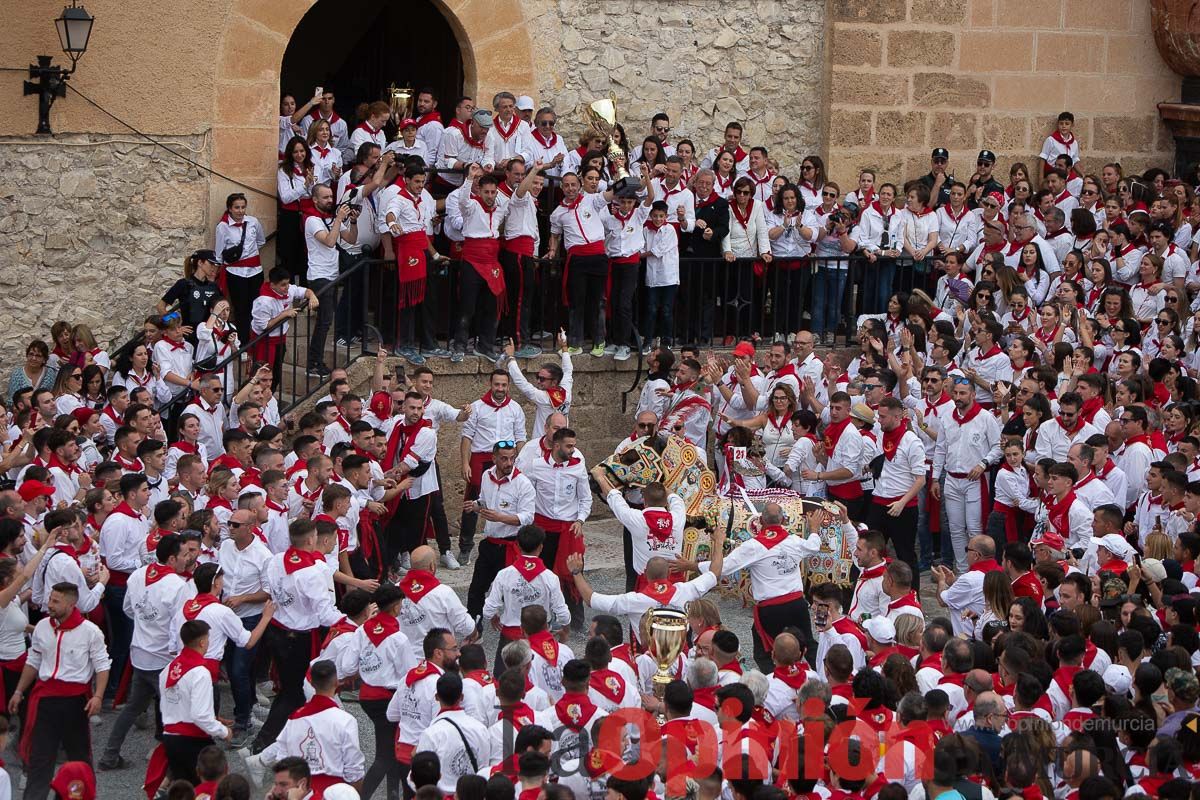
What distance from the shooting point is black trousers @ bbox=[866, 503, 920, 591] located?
13156 mm

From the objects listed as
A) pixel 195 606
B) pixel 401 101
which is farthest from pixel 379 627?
pixel 401 101

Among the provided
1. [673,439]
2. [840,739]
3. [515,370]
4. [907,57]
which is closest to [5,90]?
[515,370]

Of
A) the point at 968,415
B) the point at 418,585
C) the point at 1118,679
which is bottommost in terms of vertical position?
the point at 1118,679

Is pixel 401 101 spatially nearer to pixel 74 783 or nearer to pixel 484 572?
pixel 484 572

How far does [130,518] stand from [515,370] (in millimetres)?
3857

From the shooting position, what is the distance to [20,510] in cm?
1044

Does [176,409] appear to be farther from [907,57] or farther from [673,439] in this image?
[907,57]

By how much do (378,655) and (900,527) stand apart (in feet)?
17.1

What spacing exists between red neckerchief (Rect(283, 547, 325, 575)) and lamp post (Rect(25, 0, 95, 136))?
6121mm

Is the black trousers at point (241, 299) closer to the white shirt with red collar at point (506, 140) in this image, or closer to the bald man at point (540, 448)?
the white shirt with red collar at point (506, 140)

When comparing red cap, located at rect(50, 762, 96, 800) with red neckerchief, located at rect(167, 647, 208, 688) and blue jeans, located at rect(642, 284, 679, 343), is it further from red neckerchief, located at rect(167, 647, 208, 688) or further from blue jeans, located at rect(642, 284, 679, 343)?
blue jeans, located at rect(642, 284, 679, 343)

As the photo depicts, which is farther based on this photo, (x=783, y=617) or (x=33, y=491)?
(x=783, y=617)

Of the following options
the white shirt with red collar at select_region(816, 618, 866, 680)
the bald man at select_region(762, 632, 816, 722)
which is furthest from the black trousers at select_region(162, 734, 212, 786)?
the white shirt with red collar at select_region(816, 618, 866, 680)

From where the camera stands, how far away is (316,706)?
27.8 feet
